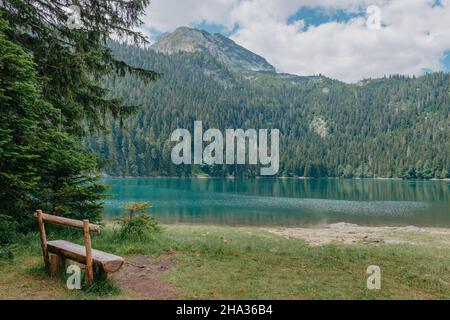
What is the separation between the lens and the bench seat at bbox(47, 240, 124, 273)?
7.87 metres

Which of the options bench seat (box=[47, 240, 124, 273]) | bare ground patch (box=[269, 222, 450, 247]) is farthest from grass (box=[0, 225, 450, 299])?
bare ground patch (box=[269, 222, 450, 247])

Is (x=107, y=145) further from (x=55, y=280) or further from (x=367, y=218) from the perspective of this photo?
(x=55, y=280)

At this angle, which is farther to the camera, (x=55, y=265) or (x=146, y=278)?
(x=146, y=278)

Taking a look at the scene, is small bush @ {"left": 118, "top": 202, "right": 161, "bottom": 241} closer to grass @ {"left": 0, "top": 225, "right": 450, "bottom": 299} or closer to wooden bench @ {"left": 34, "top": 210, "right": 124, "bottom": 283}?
grass @ {"left": 0, "top": 225, "right": 450, "bottom": 299}

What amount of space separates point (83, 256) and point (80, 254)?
0.44 feet

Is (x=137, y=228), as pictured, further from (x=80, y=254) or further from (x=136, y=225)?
(x=80, y=254)

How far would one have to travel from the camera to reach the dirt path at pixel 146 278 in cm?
827

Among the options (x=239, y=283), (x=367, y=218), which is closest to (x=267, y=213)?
(x=367, y=218)

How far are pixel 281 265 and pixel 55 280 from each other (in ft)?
21.4

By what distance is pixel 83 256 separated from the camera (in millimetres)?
8281

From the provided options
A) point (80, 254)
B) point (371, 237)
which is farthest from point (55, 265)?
point (371, 237)

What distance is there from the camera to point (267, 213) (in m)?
46.3
